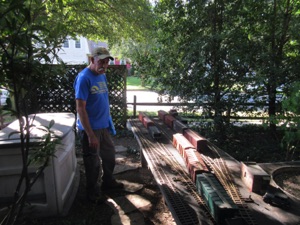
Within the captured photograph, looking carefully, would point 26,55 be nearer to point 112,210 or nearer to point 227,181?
point 227,181

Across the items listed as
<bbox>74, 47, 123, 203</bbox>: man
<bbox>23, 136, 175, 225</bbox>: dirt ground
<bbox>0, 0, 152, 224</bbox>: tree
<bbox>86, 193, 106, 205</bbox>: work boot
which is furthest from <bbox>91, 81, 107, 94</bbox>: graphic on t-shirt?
<bbox>23, 136, 175, 225</bbox>: dirt ground

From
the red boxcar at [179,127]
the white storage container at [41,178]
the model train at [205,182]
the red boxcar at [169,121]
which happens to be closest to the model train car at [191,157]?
the model train at [205,182]

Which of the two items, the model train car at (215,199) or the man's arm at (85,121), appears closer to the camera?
the model train car at (215,199)

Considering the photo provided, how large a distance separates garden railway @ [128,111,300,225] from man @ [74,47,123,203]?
25.6 inches

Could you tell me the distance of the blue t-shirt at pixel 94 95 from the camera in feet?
10.2

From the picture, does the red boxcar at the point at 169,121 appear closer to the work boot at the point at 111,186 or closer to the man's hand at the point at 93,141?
the work boot at the point at 111,186

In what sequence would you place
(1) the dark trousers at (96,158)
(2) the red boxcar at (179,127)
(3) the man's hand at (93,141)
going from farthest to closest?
(2) the red boxcar at (179,127), (1) the dark trousers at (96,158), (3) the man's hand at (93,141)

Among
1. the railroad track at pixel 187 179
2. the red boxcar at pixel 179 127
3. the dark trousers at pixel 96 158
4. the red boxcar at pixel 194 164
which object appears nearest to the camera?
the railroad track at pixel 187 179

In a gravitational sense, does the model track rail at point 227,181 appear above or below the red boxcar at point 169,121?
below

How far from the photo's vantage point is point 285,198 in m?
2.01

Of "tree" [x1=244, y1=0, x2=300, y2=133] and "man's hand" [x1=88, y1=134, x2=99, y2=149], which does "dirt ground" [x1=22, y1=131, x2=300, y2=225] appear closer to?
Answer: "man's hand" [x1=88, y1=134, x2=99, y2=149]

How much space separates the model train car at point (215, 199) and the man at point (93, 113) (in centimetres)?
153

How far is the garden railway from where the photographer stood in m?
1.88

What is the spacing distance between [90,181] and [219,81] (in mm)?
3666
